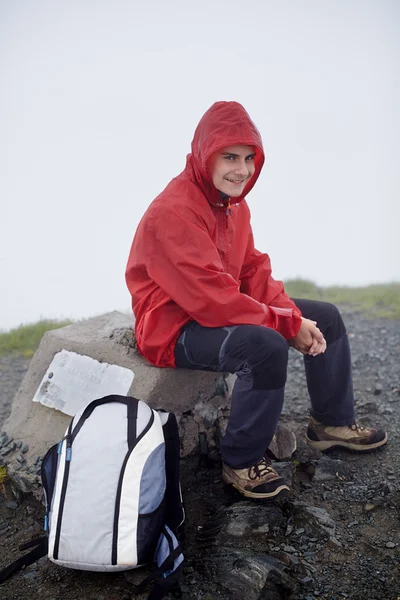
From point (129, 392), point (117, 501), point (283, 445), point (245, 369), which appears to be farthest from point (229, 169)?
point (117, 501)

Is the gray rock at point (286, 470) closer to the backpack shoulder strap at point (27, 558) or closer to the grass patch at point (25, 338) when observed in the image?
the backpack shoulder strap at point (27, 558)

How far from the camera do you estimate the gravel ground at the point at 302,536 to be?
3.47 m

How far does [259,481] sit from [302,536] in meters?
0.53

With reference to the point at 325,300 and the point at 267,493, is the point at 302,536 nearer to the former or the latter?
the point at 267,493

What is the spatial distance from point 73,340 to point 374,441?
325 centimetres

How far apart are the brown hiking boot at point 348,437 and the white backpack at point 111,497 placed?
6.40ft

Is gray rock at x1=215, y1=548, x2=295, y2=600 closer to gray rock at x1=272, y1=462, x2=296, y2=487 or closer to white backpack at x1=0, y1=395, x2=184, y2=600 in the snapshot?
white backpack at x1=0, y1=395, x2=184, y2=600

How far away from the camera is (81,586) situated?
3.54m

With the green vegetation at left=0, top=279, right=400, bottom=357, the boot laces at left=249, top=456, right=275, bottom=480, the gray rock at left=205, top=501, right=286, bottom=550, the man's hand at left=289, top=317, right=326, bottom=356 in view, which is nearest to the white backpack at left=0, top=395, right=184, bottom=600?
the gray rock at left=205, top=501, right=286, bottom=550

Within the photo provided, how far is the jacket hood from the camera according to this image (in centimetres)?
445

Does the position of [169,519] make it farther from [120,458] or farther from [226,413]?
[226,413]

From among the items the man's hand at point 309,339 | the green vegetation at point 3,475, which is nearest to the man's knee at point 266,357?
the man's hand at point 309,339

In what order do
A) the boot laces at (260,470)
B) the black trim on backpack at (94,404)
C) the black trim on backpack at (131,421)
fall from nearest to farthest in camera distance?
the black trim on backpack at (131,421) → the black trim on backpack at (94,404) → the boot laces at (260,470)

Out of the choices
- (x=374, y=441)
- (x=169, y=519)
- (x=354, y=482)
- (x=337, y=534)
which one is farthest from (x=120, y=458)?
(x=374, y=441)
